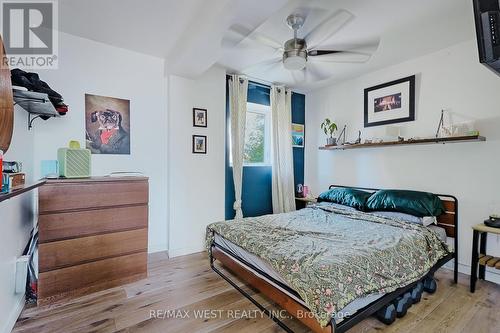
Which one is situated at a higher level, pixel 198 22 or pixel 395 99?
pixel 198 22

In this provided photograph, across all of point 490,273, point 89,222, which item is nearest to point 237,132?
point 89,222

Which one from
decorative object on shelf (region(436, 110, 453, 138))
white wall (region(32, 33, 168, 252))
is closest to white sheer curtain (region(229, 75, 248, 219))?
white wall (region(32, 33, 168, 252))

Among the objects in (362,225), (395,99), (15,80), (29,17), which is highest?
(29,17)

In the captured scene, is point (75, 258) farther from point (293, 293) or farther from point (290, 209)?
point (290, 209)

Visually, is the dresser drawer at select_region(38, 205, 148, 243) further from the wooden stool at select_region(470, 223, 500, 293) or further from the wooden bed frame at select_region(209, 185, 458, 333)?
the wooden stool at select_region(470, 223, 500, 293)

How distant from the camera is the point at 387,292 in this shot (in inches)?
71.5

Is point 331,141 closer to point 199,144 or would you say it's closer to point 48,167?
point 199,144

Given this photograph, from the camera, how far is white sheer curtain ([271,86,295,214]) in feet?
13.6

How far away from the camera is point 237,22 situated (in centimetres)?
202

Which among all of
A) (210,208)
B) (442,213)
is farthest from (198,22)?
(442,213)

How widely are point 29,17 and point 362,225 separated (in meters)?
4.03

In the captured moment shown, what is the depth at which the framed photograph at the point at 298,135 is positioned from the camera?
462 cm

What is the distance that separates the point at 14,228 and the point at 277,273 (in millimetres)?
2137

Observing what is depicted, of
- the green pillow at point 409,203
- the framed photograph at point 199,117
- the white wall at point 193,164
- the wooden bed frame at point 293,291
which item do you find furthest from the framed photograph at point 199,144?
the green pillow at point 409,203
